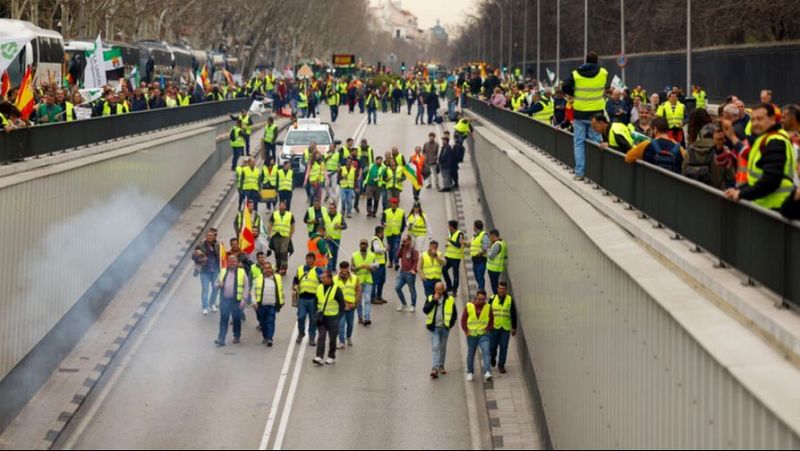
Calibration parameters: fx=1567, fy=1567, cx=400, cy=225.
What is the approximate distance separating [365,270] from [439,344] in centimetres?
443

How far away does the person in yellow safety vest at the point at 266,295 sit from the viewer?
25359mm

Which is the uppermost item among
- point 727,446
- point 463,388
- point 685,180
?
point 685,180

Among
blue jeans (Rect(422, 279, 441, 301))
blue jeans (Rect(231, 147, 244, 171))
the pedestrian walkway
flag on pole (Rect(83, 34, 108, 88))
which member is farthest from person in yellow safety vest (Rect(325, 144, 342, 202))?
blue jeans (Rect(422, 279, 441, 301))

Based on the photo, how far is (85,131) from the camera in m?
29.7

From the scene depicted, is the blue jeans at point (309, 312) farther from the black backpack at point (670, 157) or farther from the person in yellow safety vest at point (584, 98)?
the black backpack at point (670, 157)

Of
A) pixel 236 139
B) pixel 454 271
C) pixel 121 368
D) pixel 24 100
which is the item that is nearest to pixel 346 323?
pixel 121 368

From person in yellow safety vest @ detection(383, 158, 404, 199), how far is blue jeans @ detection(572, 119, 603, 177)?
1720 centimetres

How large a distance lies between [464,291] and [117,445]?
11866 mm

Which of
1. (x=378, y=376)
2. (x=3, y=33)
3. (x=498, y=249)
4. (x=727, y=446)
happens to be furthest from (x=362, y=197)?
(x=727, y=446)

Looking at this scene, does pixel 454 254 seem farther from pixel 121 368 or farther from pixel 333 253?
pixel 121 368

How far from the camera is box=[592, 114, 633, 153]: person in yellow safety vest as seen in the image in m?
17.8

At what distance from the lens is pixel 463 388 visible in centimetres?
2325

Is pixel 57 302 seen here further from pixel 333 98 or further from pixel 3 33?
pixel 333 98

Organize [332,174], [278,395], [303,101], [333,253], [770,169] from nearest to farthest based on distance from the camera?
[770,169]
[278,395]
[333,253]
[332,174]
[303,101]
